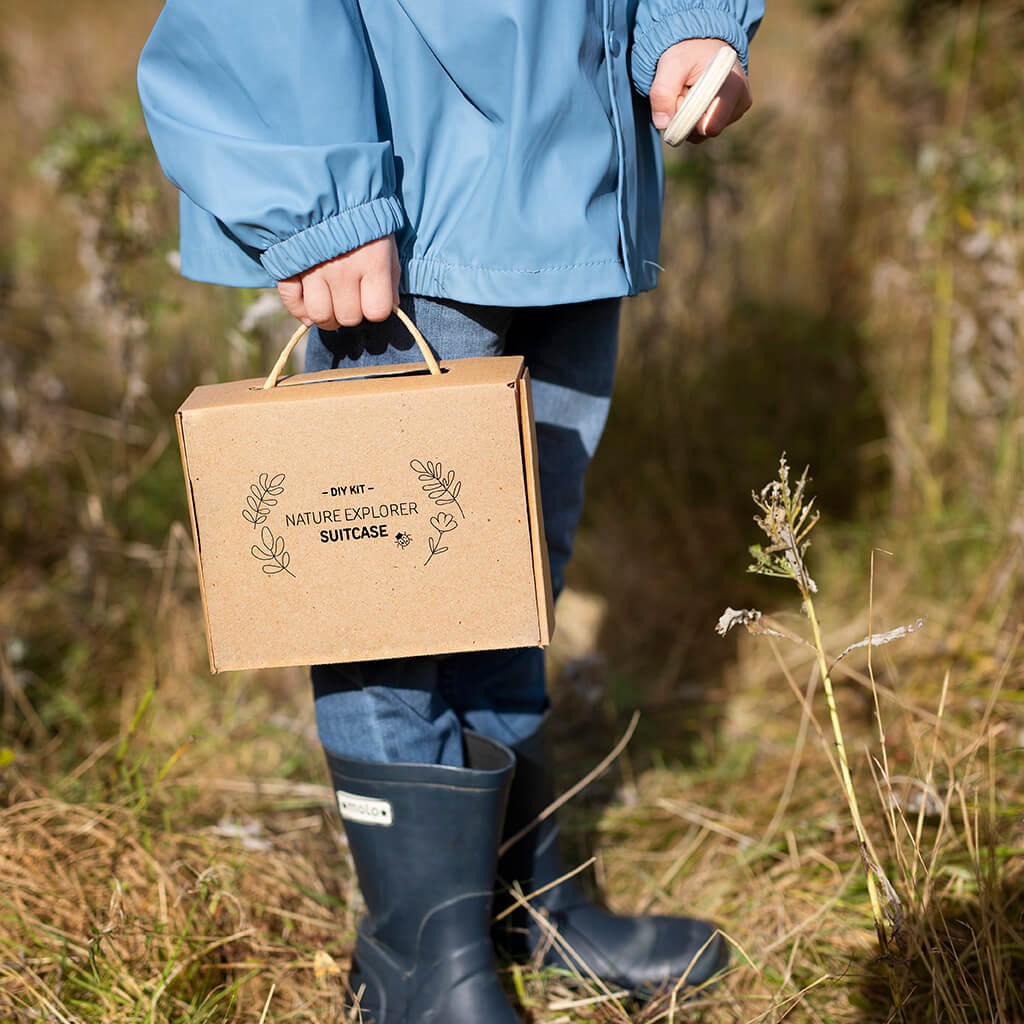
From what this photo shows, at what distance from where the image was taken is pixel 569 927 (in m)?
1.47

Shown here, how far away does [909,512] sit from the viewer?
2.51 m

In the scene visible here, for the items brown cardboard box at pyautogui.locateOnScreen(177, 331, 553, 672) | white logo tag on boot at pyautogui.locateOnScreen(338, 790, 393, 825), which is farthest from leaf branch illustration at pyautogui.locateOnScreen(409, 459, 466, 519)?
white logo tag on boot at pyautogui.locateOnScreen(338, 790, 393, 825)

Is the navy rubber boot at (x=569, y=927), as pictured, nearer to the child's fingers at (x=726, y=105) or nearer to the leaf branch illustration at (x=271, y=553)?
the leaf branch illustration at (x=271, y=553)

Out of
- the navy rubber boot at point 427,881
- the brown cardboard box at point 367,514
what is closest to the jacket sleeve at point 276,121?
the brown cardboard box at point 367,514

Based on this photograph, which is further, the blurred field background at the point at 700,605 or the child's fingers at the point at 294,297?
the blurred field background at the point at 700,605

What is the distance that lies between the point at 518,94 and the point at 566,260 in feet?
0.55

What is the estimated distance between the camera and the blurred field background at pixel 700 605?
4.42ft

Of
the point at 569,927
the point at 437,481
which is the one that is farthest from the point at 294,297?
the point at 569,927

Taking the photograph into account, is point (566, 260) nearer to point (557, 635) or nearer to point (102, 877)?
point (102, 877)

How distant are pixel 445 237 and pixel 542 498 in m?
0.40

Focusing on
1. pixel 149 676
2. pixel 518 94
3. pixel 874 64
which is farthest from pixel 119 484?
pixel 874 64

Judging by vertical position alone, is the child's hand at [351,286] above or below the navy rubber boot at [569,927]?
above

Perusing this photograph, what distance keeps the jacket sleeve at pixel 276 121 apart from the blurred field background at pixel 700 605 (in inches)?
27.7

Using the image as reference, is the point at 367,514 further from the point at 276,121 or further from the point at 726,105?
the point at 726,105
